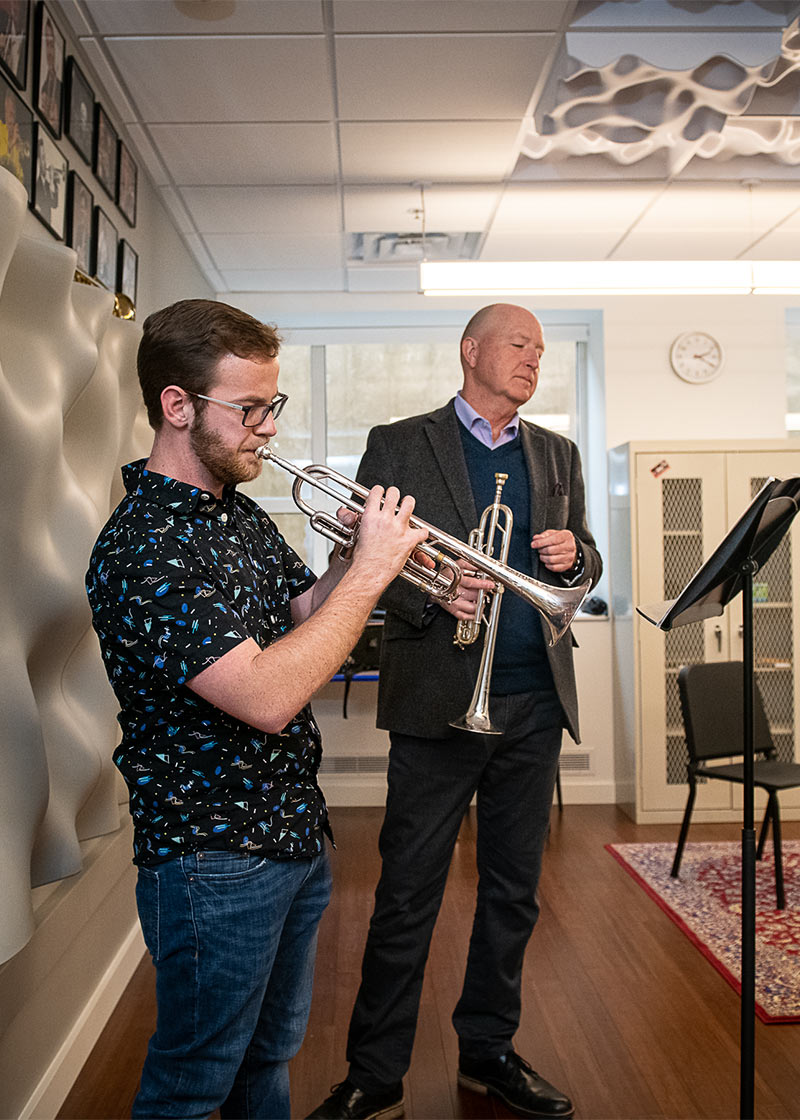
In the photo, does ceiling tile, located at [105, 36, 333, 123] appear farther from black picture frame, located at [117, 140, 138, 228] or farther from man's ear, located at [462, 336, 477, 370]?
man's ear, located at [462, 336, 477, 370]

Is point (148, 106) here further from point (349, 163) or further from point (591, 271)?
point (591, 271)

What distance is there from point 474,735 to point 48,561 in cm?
99

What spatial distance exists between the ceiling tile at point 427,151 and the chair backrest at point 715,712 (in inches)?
86.6

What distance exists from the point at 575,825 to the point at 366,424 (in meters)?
2.77

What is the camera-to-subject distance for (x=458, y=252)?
203 inches

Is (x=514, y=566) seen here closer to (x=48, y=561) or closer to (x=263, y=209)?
(x=48, y=561)

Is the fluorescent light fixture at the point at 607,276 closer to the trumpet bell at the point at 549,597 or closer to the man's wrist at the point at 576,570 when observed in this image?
the man's wrist at the point at 576,570

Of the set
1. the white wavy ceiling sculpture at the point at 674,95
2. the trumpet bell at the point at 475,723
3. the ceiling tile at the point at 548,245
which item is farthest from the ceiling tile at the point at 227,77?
the trumpet bell at the point at 475,723

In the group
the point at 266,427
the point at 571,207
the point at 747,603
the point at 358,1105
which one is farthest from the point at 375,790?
the point at 266,427

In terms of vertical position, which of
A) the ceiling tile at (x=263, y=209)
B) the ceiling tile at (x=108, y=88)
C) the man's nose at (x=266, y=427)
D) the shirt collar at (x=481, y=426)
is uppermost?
the ceiling tile at (x=263, y=209)

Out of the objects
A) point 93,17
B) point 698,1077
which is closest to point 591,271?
point 93,17

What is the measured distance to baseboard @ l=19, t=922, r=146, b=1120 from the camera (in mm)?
→ 2203

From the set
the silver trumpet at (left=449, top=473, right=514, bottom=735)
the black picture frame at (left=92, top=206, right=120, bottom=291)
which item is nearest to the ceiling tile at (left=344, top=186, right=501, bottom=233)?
the black picture frame at (left=92, top=206, right=120, bottom=291)

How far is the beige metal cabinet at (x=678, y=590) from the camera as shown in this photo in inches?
198
